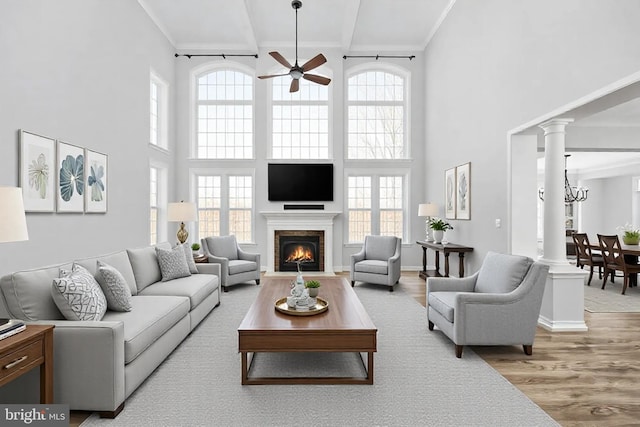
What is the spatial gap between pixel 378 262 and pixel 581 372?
3541mm

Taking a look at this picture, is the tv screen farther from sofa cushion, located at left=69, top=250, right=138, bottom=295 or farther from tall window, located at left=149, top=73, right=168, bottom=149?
sofa cushion, located at left=69, top=250, right=138, bottom=295

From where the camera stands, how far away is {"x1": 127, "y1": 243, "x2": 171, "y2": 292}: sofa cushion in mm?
4023

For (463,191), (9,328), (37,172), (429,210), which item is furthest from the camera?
(429,210)

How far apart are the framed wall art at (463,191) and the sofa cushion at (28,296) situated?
17.7ft

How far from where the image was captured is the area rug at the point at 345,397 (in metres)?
2.30

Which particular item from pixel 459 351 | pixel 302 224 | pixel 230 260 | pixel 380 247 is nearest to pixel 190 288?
pixel 230 260

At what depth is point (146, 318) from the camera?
2.92m

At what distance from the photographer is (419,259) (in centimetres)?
812

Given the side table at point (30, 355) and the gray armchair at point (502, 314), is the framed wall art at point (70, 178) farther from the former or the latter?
the gray armchair at point (502, 314)

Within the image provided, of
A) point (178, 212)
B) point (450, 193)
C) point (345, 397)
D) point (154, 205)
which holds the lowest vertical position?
point (345, 397)

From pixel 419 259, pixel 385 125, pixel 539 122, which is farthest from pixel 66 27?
pixel 419 259

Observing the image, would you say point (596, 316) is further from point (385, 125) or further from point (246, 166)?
point (246, 166)

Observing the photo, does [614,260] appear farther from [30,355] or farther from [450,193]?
[30,355]

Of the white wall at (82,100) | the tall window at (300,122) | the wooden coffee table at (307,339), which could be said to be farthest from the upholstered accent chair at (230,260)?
the wooden coffee table at (307,339)
